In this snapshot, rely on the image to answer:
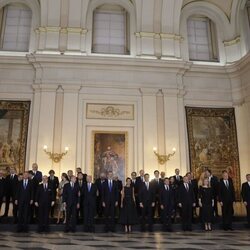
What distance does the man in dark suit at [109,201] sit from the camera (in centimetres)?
877

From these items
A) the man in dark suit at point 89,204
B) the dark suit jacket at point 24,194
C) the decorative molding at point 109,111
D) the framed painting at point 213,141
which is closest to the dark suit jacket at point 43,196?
the dark suit jacket at point 24,194

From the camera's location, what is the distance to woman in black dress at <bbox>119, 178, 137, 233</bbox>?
8.70 metres

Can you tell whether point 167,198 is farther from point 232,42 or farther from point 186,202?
point 232,42

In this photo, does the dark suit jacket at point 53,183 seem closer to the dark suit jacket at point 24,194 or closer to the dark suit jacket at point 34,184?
the dark suit jacket at point 34,184

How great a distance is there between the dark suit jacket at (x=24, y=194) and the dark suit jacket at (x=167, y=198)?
355 centimetres

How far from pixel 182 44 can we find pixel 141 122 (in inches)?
164

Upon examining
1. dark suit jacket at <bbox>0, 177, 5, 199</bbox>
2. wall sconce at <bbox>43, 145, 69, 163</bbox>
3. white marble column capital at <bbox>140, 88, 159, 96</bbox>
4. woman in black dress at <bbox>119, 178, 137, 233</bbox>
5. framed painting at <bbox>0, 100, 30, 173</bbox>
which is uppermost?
white marble column capital at <bbox>140, 88, 159, 96</bbox>

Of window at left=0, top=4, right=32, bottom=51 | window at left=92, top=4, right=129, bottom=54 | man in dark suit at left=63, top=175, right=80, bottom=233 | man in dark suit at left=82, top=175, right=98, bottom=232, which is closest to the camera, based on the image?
man in dark suit at left=63, top=175, right=80, bottom=233

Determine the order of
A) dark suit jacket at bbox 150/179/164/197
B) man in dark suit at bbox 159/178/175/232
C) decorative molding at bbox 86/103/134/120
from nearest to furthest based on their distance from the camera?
man in dark suit at bbox 159/178/175/232, dark suit jacket at bbox 150/179/164/197, decorative molding at bbox 86/103/134/120

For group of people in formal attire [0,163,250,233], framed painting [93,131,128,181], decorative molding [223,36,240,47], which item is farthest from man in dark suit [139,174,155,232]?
decorative molding [223,36,240,47]

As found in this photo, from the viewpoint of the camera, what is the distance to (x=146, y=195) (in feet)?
30.3

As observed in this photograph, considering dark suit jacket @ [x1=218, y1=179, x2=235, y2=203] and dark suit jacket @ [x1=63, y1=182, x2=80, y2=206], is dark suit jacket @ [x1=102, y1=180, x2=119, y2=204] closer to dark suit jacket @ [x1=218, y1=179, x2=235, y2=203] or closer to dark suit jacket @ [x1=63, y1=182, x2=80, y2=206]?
dark suit jacket @ [x1=63, y1=182, x2=80, y2=206]

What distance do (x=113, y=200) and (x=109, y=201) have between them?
0.11 meters

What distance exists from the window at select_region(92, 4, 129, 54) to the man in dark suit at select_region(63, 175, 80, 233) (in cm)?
696
